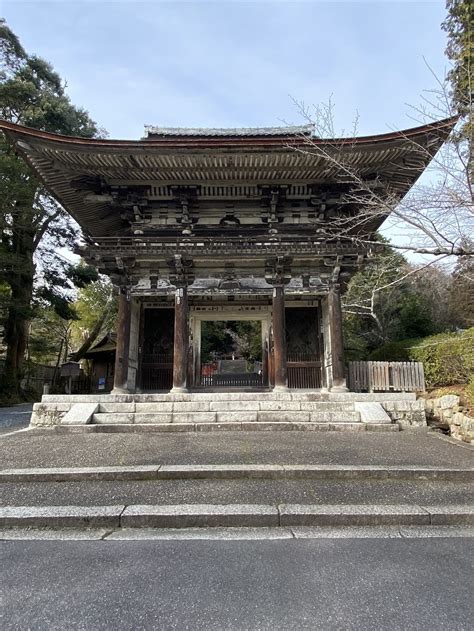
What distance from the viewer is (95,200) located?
9.83m

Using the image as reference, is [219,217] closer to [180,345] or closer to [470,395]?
[180,345]

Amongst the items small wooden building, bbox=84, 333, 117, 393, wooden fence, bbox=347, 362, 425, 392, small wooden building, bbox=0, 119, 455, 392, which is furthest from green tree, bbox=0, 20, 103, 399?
wooden fence, bbox=347, 362, 425, 392

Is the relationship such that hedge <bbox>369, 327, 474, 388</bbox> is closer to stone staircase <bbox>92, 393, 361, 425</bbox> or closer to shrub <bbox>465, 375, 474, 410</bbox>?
shrub <bbox>465, 375, 474, 410</bbox>

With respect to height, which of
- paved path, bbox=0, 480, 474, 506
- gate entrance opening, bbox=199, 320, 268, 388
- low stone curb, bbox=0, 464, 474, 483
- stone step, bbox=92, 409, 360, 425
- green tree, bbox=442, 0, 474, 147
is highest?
green tree, bbox=442, 0, 474, 147

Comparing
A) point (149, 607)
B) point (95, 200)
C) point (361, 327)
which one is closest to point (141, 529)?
point (149, 607)

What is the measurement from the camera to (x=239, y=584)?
220 centimetres

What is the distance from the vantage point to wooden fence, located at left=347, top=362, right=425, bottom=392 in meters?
9.18

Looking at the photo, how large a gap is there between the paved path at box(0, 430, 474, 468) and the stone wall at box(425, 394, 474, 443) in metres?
0.71

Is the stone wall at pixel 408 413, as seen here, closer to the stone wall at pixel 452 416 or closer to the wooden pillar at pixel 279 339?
the stone wall at pixel 452 416

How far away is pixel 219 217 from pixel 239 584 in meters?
9.22

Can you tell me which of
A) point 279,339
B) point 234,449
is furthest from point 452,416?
point 234,449

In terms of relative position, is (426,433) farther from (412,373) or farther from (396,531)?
(396,531)

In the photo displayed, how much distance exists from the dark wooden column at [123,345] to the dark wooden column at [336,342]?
5.24 metres

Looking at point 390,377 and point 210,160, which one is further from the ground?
point 210,160
